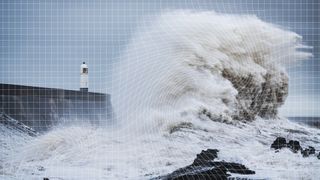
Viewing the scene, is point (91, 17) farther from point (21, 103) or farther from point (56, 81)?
point (21, 103)

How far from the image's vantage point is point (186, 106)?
346 centimetres

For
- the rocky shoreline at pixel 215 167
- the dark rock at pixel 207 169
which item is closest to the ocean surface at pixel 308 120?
the rocky shoreline at pixel 215 167

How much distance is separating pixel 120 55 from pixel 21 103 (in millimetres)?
830

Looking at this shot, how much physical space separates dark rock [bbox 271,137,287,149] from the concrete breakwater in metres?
1.23

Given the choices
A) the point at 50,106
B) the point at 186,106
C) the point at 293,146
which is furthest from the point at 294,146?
the point at 50,106

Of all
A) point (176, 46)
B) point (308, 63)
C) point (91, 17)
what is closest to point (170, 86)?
point (176, 46)

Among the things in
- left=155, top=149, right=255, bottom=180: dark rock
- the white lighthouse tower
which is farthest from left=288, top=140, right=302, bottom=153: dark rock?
the white lighthouse tower

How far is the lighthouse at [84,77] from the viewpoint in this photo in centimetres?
349

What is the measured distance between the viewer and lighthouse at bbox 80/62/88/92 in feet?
11.4

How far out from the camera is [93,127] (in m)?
3.51

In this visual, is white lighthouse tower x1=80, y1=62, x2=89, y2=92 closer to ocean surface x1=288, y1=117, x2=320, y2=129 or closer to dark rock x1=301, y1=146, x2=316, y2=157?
ocean surface x1=288, y1=117, x2=320, y2=129

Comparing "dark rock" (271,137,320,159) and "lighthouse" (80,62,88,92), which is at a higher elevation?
"lighthouse" (80,62,88,92)

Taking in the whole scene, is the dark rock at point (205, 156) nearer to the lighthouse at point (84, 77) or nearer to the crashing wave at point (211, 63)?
the crashing wave at point (211, 63)

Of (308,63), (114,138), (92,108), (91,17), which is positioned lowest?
(114,138)
